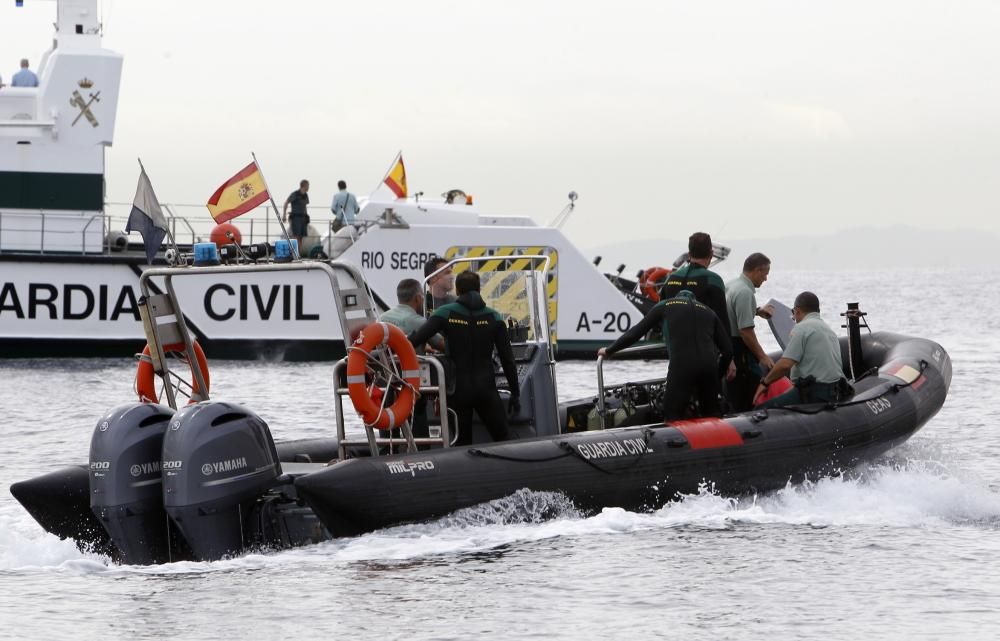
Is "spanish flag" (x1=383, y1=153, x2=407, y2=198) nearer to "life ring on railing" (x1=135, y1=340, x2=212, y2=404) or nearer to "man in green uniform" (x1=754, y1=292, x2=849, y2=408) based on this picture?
"man in green uniform" (x1=754, y1=292, x2=849, y2=408)

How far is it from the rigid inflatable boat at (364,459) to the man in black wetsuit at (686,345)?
27 cm

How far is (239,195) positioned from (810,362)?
4.54 m

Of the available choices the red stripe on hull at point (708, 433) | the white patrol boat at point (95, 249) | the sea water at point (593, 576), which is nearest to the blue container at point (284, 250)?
the sea water at point (593, 576)

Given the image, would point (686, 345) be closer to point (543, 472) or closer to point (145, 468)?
point (543, 472)

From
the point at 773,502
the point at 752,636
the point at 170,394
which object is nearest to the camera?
the point at 752,636

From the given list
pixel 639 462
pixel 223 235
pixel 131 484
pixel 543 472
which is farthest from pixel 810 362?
pixel 131 484

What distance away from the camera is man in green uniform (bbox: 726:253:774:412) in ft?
36.8

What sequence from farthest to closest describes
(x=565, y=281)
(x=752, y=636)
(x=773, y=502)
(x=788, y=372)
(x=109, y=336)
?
1. (x=565, y=281)
2. (x=109, y=336)
3. (x=788, y=372)
4. (x=773, y=502)
5. (x=752, y=636)

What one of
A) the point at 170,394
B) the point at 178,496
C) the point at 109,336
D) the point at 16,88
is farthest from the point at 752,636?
the point at 16,88

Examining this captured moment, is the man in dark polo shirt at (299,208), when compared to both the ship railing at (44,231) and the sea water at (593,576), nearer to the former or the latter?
the ship railing at (44,231)

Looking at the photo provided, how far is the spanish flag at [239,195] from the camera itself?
29.8 feet

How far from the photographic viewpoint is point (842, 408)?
1145cm

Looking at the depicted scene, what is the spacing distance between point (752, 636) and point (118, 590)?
11.3 feet

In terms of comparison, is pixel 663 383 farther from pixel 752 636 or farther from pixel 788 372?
pixel 752 636
